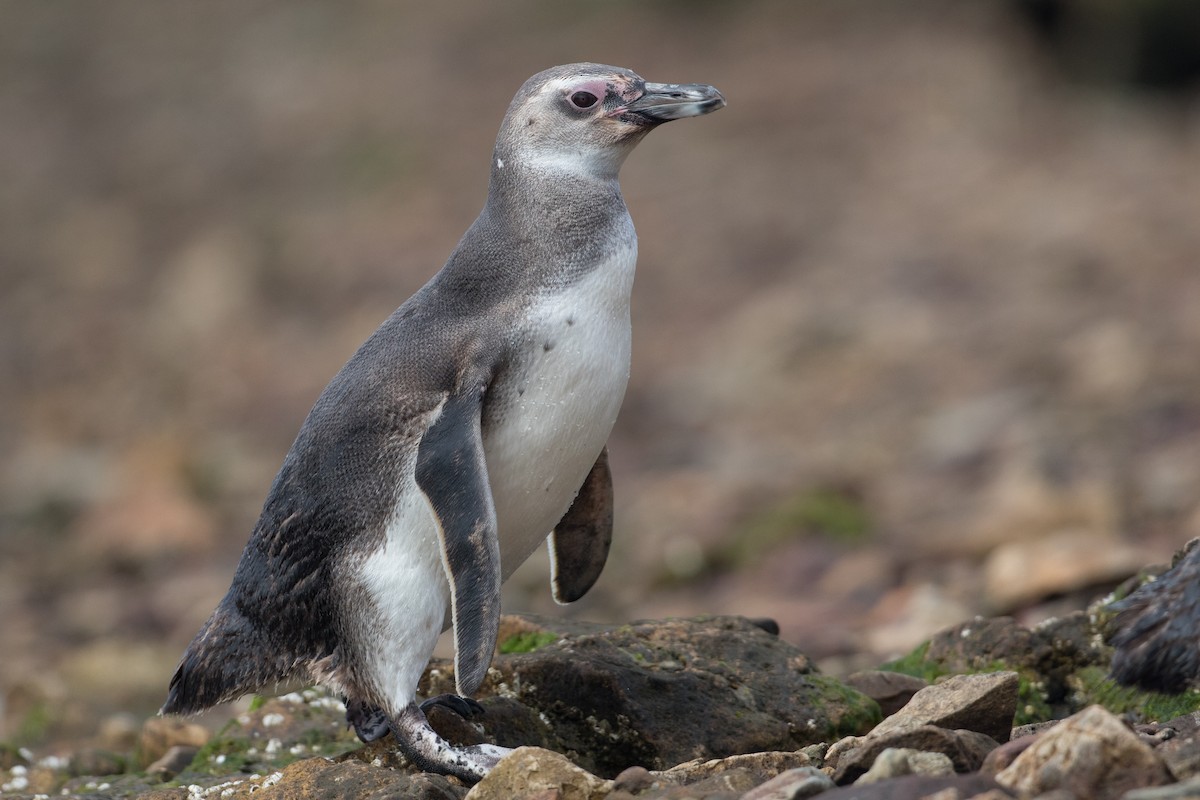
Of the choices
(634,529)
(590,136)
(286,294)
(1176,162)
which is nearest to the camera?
(590,136)

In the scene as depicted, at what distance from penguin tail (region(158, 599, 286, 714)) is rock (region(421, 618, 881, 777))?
0.66 m

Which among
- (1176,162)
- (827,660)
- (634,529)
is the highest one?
(1176,162)

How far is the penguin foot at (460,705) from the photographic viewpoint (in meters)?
4.74

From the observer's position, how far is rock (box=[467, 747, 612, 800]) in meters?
3.87

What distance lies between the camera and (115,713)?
7586mm

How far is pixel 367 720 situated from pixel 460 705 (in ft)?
1.11

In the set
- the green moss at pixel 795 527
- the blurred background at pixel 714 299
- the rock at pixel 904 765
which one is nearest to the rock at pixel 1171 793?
the rock at pixel 904 765

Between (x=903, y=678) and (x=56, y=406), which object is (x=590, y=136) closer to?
(x=903, y=678)

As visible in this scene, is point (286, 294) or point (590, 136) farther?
point (286, 294)

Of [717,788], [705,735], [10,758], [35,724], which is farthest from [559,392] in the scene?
[35,724]

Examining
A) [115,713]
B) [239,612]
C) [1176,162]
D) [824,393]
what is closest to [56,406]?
[824,393]

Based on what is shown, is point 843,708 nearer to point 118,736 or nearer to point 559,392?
point 559,392

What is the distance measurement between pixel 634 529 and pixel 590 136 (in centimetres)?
565

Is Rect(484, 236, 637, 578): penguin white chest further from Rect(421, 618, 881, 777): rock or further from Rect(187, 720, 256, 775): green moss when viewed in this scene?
Rect(187, 720, 256, 775): green moss
